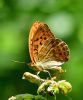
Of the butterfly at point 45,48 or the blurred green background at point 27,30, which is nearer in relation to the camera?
the butterfly at point 45,48

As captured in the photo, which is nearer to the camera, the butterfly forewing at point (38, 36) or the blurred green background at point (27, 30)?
the butterfly forewing at point (38, 36)

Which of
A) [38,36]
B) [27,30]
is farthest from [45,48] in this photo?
[27,30]

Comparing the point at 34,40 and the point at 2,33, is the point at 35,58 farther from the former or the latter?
the point at 2,33

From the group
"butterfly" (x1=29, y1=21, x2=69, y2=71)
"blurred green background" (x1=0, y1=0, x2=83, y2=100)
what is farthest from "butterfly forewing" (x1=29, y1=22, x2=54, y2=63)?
"blurred green background" (x1=0, y1=0, x2=83, y2=100)

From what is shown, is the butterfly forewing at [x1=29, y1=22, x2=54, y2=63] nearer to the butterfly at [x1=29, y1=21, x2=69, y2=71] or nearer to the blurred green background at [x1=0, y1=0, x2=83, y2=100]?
the butterfly at [x1=29, y1=21, x2=69, y2=71]

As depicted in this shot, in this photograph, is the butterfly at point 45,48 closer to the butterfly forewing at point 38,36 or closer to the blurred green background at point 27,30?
the butterfly forewing at point 38,36

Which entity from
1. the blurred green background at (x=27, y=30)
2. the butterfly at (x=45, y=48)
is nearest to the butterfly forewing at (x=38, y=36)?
the butterfly at (x=45, y=48)
